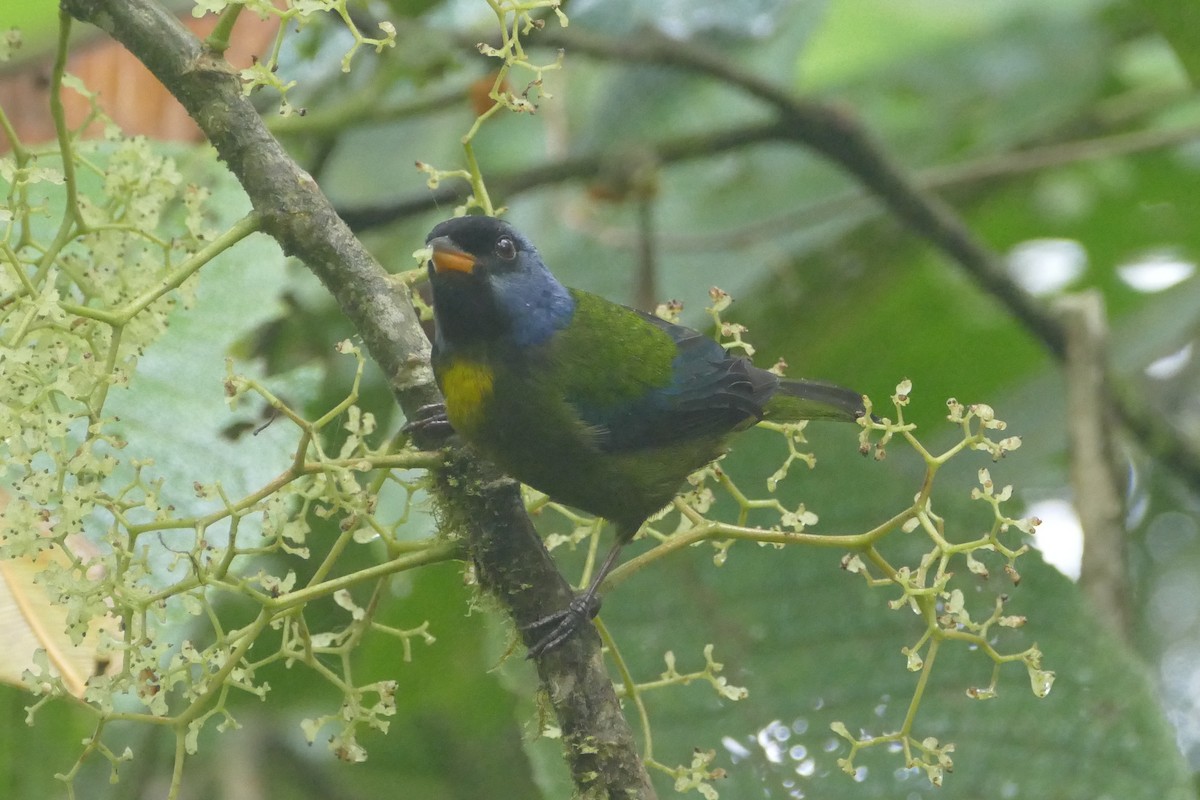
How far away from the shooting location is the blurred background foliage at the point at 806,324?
2.87 meters

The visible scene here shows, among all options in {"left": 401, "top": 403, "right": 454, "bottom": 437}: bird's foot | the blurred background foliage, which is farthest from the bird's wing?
{"left": 401, "top": 403, "right": 454, "bottom": 437}: bird's foot

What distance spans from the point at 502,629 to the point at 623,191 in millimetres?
1758

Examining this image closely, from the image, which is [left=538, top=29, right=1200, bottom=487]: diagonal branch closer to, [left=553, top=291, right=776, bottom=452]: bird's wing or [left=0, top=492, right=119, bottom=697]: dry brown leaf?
[left=553, top=291, right=776, bottom=452]: bird's wing

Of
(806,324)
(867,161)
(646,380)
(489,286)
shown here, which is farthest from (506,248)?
(806,324)

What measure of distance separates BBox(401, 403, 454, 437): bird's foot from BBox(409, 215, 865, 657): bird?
4 cm

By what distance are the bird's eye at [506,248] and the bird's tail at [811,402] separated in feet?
2.23

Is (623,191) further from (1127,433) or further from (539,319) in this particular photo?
(1127,433)

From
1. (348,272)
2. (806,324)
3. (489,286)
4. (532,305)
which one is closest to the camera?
(348,272)

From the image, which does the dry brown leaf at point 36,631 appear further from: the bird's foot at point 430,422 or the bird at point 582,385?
the bird at point 582,385

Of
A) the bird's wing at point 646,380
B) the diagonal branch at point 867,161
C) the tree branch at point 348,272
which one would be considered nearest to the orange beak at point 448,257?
the bird's wing at point 646,380

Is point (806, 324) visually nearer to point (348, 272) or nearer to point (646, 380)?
point (646, 380)

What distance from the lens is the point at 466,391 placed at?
2.54 m

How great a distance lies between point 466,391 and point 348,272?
0.65 m

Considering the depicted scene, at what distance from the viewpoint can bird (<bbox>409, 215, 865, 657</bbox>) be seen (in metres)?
2.61
